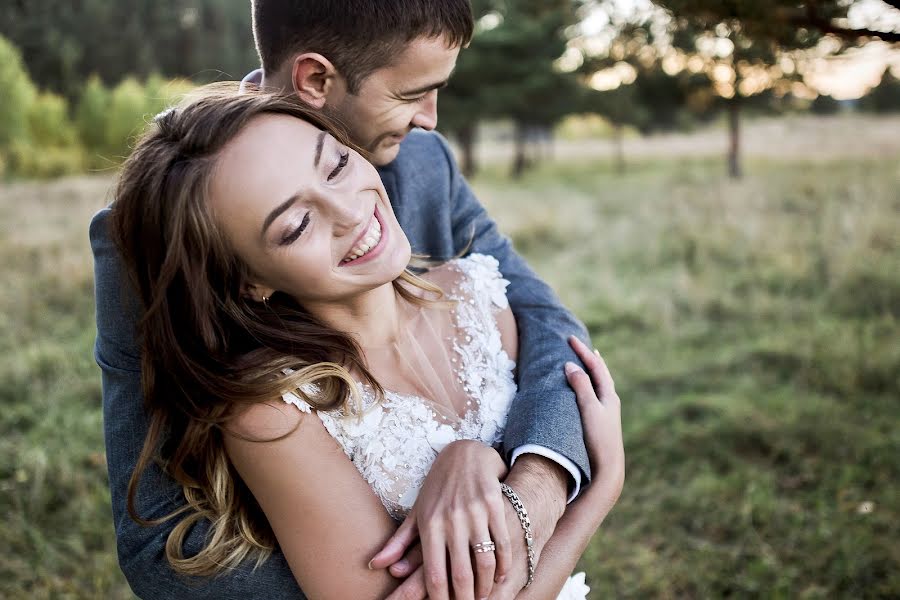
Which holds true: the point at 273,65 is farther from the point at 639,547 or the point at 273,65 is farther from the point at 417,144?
the point at 639,547

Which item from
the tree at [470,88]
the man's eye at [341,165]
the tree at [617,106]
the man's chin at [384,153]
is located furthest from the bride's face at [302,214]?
the tree at [617,106]

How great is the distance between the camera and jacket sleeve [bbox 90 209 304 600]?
1.65 m

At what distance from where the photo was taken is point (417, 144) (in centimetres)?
242

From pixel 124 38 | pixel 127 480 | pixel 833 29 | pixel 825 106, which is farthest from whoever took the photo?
pixel 825 106

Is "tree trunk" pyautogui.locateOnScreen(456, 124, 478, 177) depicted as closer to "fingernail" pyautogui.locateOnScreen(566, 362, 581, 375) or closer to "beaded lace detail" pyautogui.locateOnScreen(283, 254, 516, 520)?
"beaded lace detail" pyautogui.locateOnScreen(283, 254, 516, 520)

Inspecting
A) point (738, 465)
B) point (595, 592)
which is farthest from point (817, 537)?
point (595, 592)

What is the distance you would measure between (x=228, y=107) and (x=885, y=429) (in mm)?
4196

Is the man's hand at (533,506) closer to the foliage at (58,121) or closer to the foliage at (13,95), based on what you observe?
the foliage at (58,121)

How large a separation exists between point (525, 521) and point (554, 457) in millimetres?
208

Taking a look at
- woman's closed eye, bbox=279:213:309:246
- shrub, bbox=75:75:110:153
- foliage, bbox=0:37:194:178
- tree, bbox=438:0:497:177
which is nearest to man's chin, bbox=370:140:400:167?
woman's closed eye, bbox=279:213:309:246

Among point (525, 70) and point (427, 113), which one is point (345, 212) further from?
point (525, 70)

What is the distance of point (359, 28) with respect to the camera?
212 centimetres

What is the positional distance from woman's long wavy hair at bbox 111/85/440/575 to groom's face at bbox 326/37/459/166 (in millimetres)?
407

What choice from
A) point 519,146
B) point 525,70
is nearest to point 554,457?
point 525,70
